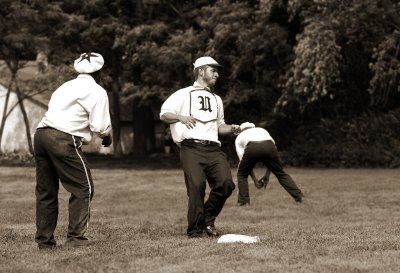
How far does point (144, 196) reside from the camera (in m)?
17.4

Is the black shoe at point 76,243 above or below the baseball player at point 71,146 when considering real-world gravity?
below

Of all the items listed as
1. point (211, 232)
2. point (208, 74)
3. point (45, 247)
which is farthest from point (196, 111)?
point (45, 247)

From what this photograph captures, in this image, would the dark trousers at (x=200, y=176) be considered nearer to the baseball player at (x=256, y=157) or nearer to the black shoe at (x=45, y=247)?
the black shoe at (x=45, y=247)

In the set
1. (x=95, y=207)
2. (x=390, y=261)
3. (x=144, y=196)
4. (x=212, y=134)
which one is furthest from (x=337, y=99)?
(x=390, y=261)

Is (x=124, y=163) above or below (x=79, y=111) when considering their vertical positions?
below

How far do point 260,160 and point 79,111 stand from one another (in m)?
6.49

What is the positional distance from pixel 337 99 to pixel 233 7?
5.31 meters

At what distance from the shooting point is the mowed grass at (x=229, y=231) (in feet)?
23.1

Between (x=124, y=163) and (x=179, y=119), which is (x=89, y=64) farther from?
(x=124, y=163)

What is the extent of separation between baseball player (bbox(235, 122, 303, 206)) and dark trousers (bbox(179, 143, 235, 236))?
477 cm

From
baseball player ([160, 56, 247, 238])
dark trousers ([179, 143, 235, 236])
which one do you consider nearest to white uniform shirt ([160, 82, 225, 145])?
baseball player ([160, 56, 247, 238])

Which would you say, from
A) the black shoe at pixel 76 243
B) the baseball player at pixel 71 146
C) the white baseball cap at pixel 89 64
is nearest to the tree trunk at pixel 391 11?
the white baseball cap at pixel 89 64

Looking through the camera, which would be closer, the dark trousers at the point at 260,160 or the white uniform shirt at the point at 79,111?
the white uniform shirt at the point at 79,111

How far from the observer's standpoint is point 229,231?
33.0 ft
